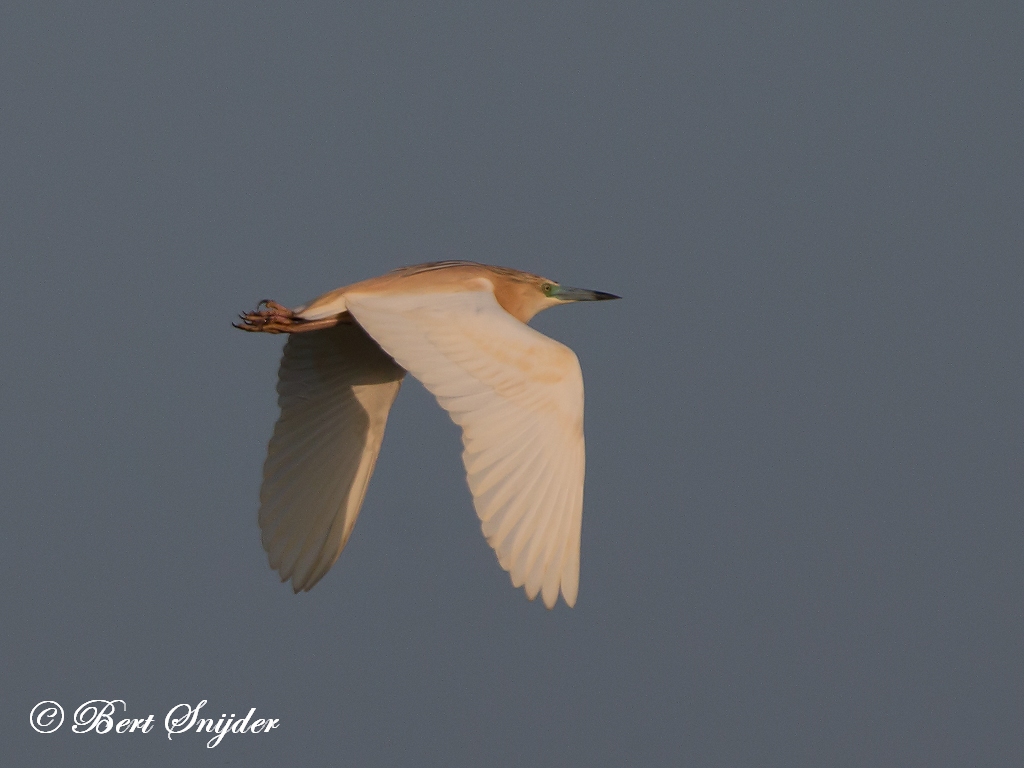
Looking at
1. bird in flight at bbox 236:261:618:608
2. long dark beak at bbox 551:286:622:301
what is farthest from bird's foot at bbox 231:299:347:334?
long dark beak at bbox 551:286:622:301

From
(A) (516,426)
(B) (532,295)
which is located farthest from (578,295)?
(A) (516,426)

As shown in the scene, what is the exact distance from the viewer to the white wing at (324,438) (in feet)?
32.9

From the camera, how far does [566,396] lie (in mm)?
7406

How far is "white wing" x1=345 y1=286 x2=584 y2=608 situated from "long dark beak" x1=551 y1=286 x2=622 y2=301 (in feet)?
6.56

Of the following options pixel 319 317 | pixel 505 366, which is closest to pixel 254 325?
pixel 319 317

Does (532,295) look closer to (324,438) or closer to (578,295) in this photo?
(578,295)

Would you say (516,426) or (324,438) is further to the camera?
(324,438)

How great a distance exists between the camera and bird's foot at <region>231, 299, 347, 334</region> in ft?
28.5

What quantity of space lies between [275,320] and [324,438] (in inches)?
61.5

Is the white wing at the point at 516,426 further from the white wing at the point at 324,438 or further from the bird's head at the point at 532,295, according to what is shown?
the white wing at the point at 324,438

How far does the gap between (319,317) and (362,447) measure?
1642 millimetres

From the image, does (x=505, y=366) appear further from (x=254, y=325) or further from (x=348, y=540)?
(x=348, y=540)

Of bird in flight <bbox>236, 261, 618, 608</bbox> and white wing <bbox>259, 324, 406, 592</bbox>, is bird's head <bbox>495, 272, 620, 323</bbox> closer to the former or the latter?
bird in flight <bbox>236, 261, 618, 608</bbox>

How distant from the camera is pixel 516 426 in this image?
724cm
